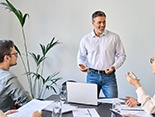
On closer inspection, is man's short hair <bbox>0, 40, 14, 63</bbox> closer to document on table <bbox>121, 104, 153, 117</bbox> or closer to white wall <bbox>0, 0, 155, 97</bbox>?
document on table <bbox>121, 104, 153, 117</bbox>

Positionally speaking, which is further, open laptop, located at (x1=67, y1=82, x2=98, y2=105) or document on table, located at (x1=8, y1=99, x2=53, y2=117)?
open laptop, located at (x1=67, y1=82, x2=98, y2=105)

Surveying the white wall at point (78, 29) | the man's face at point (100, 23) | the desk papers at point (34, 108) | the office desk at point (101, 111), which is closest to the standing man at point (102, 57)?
the man's face at point (100, 23)

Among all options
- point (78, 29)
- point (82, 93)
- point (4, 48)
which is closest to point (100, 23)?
point (78, 29)

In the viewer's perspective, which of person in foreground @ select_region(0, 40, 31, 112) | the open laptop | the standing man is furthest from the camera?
the standing man

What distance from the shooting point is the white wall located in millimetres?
3518

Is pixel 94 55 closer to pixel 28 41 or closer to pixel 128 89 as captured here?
pixel 128 89

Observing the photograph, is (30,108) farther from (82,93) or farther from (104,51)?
(104,51)

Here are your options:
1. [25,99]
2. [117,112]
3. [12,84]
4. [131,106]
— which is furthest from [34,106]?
[131,106]

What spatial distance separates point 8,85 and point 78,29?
216 centimetres

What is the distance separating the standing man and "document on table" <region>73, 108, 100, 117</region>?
3.33 feet

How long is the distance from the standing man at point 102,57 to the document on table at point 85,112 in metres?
1.02

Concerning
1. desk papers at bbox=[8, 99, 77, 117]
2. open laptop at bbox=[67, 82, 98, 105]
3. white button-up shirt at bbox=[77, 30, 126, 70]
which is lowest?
desk papers at bbox=[8, 99, 77, 117]

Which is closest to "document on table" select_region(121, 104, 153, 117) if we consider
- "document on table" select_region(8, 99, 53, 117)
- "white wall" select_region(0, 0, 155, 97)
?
"document on table" select_region(8, 99, 53, 117)

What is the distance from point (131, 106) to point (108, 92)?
97 centimetres
